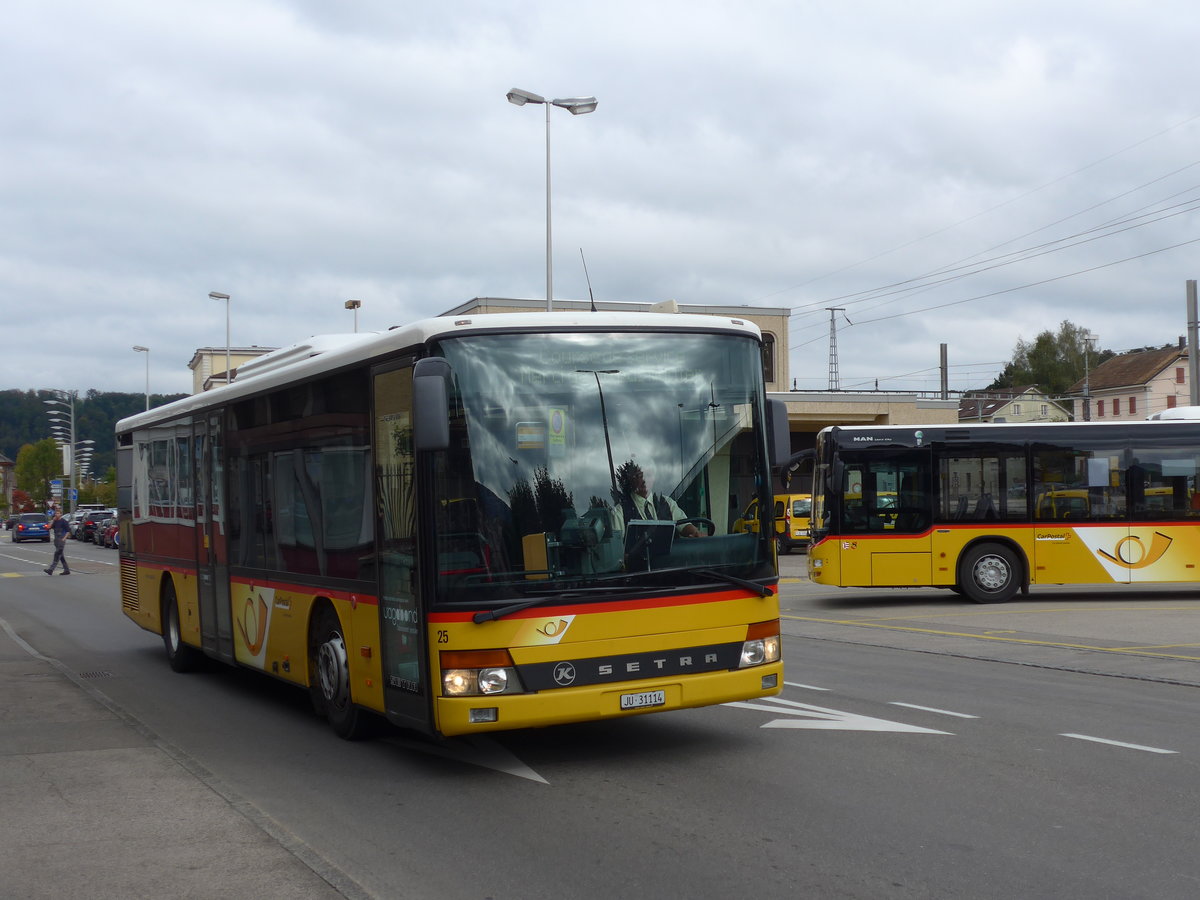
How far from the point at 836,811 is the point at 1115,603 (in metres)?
15.7

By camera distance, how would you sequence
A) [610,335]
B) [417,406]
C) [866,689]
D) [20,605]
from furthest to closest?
[20,605] < [866,689] < [610,335] < [417,406]

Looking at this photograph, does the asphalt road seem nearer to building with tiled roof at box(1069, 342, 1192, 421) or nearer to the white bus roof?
the white bus roof

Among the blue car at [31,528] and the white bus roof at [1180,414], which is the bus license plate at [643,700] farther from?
the blue car at [31,528]

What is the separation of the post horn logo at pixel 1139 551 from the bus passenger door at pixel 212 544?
48.1ft

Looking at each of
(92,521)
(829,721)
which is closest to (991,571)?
(829,721)

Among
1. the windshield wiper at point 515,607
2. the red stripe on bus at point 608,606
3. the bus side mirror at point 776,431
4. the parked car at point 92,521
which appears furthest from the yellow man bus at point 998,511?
the parked car at point 92,521

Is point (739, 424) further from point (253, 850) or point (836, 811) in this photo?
point (253, 850)

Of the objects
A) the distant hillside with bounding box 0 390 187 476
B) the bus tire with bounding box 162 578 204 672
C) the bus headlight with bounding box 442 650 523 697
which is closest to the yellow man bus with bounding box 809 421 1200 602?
the bus tire with bounding box 162 578 204 672

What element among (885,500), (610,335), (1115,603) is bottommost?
(1115,603)

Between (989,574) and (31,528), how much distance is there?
2510 inches

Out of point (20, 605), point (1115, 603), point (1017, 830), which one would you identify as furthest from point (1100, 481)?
point (20, 605)

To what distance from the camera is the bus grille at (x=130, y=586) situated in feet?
50.8

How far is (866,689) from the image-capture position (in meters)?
11.1

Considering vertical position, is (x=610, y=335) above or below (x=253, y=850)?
above
